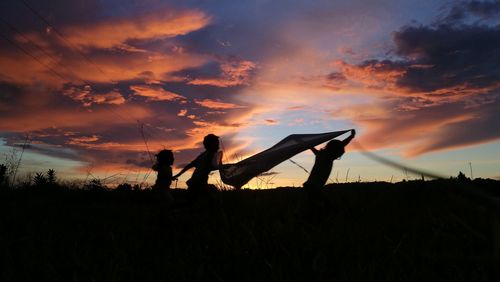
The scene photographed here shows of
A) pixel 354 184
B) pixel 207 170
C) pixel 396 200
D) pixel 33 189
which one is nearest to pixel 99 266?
pixel 207 170

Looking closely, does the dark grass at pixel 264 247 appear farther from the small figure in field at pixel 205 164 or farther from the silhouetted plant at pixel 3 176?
the silhouetted plant at pixel 3 176

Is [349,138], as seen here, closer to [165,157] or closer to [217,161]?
[217,161]

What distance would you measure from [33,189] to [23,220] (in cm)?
473

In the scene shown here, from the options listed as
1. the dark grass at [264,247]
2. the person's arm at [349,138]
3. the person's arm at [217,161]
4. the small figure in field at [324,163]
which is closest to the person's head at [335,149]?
the small figure in field at [324,163]

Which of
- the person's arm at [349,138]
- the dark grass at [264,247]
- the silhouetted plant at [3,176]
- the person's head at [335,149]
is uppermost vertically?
the person's arm at [349,138]

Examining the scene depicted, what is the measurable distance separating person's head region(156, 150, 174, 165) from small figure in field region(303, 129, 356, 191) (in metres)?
2.42

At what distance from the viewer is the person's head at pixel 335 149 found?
6.71m

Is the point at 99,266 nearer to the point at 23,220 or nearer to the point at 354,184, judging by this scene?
the point at 23,220

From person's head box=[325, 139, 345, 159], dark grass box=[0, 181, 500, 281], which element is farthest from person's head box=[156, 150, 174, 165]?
person's head box=[325, 139, 345, 159]

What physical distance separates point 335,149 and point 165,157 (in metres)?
2.92

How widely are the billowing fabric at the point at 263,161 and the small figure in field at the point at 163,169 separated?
0.90 m

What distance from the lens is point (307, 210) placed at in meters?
6.09

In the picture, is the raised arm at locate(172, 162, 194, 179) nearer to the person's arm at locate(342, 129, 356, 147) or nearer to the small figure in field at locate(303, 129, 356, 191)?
the small figure in field at locate(303, 129, 356, 191)

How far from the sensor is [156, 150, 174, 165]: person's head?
7.33m
